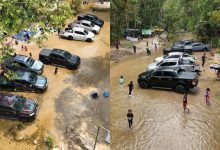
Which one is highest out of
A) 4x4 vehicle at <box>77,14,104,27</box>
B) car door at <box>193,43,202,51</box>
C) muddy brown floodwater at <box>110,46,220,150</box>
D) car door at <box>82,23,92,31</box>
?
4x4 vehicle at <box>77,14,104,27</box>

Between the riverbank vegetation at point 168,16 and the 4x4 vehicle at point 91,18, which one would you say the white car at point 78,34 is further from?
the riverbank vegetation at point 168,16

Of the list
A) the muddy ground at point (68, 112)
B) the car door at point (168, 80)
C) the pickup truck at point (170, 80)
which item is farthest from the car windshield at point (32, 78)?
the car door at point (168, 80)

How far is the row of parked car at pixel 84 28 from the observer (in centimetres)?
3128

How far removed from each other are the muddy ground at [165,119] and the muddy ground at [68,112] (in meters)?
1.01

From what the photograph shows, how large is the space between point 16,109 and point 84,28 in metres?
17.2

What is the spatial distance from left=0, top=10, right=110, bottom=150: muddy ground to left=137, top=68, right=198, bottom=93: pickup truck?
2.90 metres

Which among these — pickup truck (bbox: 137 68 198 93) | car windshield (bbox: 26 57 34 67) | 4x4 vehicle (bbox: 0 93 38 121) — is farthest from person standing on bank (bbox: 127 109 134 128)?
car windshield (bbox: 26 57 34 67)

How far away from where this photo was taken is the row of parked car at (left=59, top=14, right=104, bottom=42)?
3128cm

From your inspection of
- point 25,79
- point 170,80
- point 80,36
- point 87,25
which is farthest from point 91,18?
point 25,79

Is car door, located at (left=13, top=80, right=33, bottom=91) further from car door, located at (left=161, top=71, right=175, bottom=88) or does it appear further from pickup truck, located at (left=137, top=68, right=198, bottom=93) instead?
car door, located at (left=161, top=71, right=175, bottom=88)

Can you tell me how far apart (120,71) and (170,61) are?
15.7 ft

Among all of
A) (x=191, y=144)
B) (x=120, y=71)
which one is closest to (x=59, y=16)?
(x=191, y=144)

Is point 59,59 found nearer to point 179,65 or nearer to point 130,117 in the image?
point 179,65

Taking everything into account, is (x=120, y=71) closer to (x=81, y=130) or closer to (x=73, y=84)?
(x=73, y=84)
